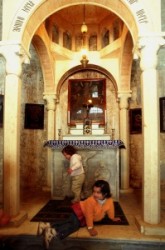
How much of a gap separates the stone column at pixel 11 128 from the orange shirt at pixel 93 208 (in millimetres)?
1430

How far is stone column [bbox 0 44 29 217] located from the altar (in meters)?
2.04

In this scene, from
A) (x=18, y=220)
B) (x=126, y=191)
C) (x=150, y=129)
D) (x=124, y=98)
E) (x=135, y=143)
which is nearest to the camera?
(x=150, y=129)

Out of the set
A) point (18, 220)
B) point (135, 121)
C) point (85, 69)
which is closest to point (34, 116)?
point (85, 69)

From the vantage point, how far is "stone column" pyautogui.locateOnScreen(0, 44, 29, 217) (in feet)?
14.7

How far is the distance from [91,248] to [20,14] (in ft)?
14.8

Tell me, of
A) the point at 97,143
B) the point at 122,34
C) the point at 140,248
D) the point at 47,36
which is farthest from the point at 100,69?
the point at 140,248

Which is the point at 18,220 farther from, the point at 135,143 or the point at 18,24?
the point at 135,143

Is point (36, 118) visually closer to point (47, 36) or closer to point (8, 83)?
point (47, 36)

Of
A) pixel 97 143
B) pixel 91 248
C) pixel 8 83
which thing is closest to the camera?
pixel 91 248

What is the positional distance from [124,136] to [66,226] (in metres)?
4.74

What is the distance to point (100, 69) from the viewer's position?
8.84 metres

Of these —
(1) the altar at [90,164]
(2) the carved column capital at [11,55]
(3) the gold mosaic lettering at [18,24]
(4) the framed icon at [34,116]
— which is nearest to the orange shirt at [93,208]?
(1) the altar at [90,164]

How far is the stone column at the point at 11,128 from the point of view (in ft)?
14.7

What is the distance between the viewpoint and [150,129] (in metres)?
4.21
